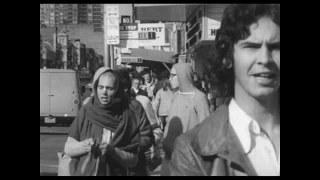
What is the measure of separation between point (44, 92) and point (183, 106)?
1.48m

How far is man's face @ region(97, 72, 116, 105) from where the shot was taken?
4.01m

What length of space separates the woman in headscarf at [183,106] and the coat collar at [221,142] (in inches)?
45.4

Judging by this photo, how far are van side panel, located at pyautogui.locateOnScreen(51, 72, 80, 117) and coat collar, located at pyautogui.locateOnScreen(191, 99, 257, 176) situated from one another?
166 centimetres

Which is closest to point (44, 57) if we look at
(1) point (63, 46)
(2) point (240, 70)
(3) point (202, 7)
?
(1) point (63, 46)

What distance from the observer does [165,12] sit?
15.5 feet

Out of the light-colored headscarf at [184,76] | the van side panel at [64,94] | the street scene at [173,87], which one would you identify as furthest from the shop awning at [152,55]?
the van side panel at [64,94]

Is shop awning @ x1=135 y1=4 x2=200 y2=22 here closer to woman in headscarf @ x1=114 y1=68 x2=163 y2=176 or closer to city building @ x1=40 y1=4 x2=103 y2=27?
city building @ x1=40 y1=4 x2=103 y2=27

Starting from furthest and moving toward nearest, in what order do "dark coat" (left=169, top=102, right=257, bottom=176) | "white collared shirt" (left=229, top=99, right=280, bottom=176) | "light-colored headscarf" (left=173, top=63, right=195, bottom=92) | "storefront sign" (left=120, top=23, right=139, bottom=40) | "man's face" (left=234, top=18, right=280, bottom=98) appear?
"light-colored headscarf" (left=173, top=63, right=195, bottom=92)
"storefront sign" (left=120, top=23, right=139, bottom=40)
"man's face" (left=234, top=18, right=280, bottom=98)
"white collared shirt" (left=229, top=99, right=280, bottom=176)
"dark coat" (left=169, top=102, right=257, bottom=176)

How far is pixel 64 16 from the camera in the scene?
4395mm

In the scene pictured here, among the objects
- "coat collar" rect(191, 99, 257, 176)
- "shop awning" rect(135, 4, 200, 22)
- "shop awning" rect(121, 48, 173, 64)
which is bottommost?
"coat collar" rect(191, 99, 257, 176)

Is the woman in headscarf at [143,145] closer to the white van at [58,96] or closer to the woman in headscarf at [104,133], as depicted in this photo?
the woman in headscarf at [104,133]

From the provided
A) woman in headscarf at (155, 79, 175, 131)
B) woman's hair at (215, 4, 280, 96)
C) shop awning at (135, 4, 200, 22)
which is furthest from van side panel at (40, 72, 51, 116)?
woman's hair at (215, 4, 280, 96)

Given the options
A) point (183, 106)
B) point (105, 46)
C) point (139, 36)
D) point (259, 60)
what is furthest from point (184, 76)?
point (259, 60)
